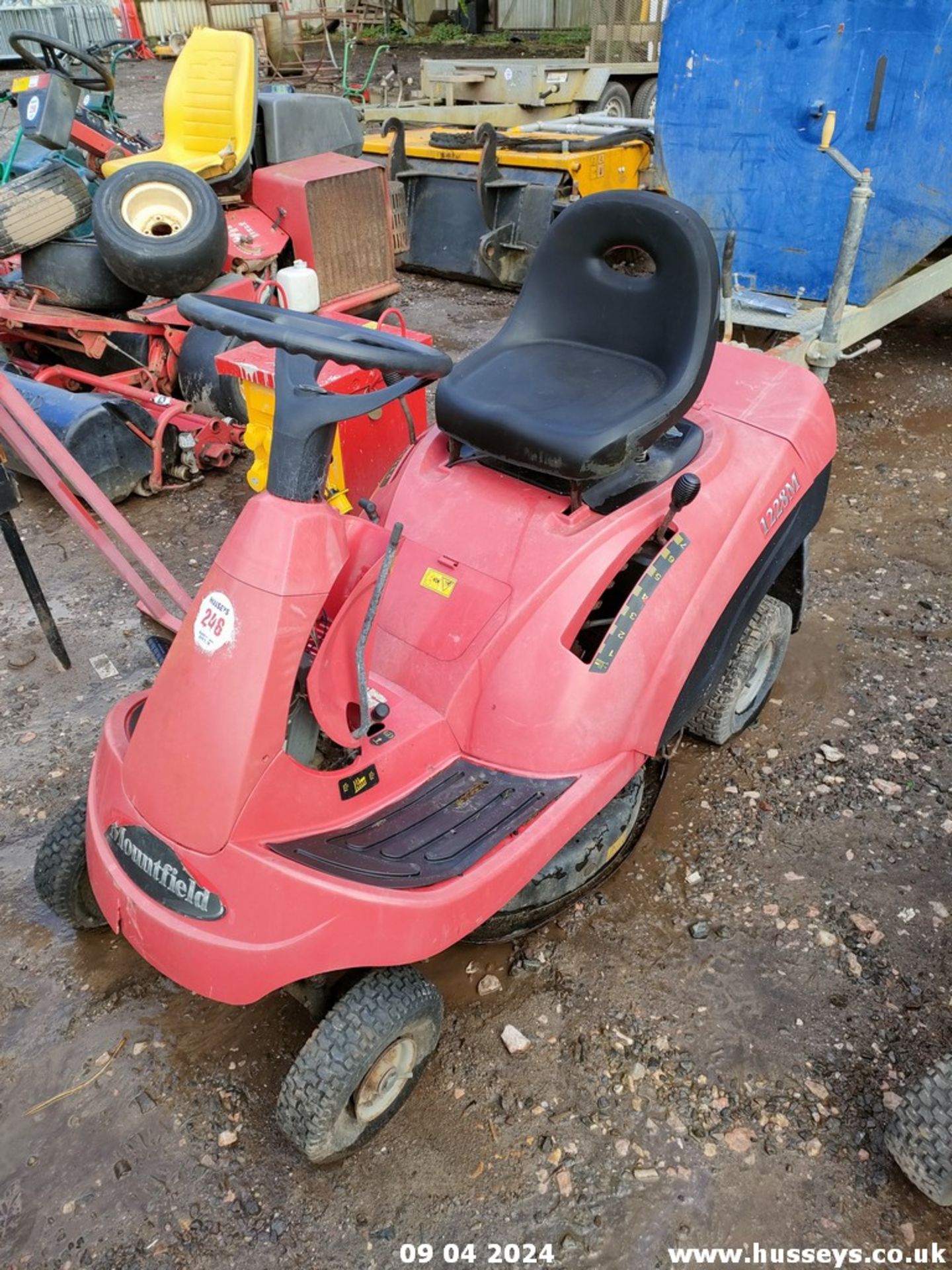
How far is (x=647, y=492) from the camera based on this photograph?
2.14 m

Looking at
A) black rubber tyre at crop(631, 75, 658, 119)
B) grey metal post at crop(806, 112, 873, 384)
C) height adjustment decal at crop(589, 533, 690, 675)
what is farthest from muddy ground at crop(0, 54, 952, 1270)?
black rubber tyre at crop(631, 75, 658, 119)

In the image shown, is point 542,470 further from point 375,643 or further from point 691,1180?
point 691,1180

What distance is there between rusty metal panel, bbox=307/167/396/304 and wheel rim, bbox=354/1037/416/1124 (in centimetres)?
429

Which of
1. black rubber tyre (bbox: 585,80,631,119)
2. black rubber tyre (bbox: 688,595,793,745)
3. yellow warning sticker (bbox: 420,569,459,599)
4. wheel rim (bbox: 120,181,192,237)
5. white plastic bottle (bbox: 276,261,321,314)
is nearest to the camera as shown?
yellow warning sticker (bbox: 420,569,459,599)

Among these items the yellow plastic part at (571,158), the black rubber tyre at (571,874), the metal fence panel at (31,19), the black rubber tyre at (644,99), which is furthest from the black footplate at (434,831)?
the metal fence panel at (31,19)

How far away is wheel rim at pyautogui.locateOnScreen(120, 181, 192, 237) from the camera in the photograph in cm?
425

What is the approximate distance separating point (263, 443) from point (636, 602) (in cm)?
172

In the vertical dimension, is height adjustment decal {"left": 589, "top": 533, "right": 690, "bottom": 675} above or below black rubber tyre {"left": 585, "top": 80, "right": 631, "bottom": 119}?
below

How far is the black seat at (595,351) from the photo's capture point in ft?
6.45

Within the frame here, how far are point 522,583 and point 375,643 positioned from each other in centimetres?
36

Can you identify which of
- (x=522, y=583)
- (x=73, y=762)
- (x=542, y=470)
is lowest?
(x=73, y=762)

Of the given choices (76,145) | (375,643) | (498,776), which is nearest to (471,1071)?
(498,776)

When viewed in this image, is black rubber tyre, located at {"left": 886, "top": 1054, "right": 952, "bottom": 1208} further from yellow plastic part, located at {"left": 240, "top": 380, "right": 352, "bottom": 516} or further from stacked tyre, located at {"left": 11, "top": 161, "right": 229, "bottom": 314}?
stacked tyre, located at {"left": 11, "top": 161, "right": 229, "bottom": 314}

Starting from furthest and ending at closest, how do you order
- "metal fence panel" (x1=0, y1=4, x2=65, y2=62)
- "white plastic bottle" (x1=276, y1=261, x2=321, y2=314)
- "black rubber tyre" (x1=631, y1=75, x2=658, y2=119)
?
"metal fence panel" (x1=0, y1=4, x2=65, y2=62) < "black rubber tyre" (x1=631, y1=75, x2=658, y2=119) < "white plastic bottle" (x1=276, y1=261, x2=321, y2=314)
